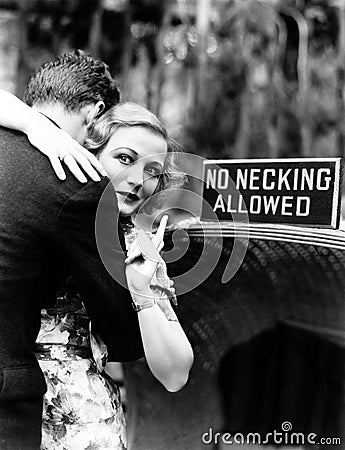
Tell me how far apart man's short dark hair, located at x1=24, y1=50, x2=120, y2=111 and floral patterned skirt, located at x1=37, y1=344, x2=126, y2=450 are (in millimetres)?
493

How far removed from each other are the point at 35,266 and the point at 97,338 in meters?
0.22

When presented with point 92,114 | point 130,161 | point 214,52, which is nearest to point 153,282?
point 130,161

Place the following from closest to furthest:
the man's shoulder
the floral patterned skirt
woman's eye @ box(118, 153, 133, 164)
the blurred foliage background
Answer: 1. the man's shoulder
2. the floral patterned skirt
3. woman's eye @ box(118, 153, 133, 164)
4. the blurred foliage background

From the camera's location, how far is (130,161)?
1.55 meters

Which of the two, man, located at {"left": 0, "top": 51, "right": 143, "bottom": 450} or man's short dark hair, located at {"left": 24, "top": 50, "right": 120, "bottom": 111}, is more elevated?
man's short dark hair, located at {"left": 24, "top": 50, "right": 120, "bottom": 111}

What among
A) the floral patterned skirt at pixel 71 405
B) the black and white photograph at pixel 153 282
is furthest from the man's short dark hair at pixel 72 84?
the floral patterned skirt at pixel 71 405

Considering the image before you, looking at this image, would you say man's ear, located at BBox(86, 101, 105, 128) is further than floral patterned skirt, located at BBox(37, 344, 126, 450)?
Yes

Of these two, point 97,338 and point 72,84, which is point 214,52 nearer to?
point 72,84

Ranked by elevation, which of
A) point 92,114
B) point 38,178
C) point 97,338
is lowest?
point 97,338

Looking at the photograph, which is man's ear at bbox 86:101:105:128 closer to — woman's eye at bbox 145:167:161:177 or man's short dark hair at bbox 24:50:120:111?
man's short dark hair at bbox 24:50:120:111

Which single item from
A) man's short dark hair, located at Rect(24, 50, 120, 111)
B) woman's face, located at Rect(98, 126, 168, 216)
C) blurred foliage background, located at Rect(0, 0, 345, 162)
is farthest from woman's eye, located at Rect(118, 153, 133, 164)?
blurred foliage background, located at Rect(0, 0, 345, 162)

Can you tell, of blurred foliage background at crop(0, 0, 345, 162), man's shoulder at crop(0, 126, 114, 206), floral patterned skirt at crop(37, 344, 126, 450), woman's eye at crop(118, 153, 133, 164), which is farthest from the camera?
blurred foliage background at crop(0, 0, 345, 162)

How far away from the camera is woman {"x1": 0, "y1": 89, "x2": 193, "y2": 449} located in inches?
54.1

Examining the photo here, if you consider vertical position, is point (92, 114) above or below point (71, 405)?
above
